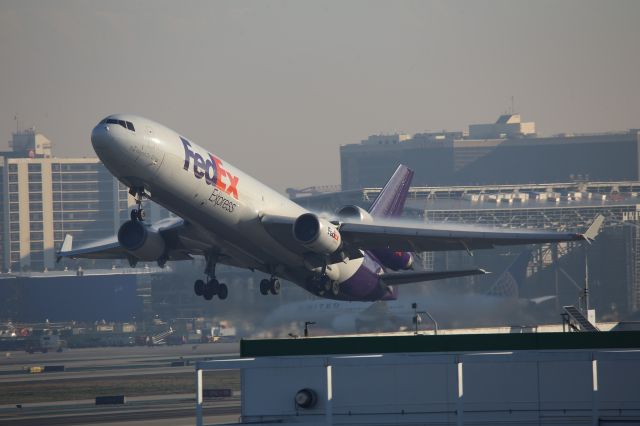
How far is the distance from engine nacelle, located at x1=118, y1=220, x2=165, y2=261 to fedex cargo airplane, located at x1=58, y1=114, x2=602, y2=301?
0.16 ft

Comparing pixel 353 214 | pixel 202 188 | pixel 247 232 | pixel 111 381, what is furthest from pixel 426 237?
pixel 111 381

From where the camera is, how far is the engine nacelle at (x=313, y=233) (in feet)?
196

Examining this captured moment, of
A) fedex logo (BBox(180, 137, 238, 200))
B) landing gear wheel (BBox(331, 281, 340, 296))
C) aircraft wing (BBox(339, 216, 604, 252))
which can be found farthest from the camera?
landing gear wheel (BBox(331, 281, 340, 296))

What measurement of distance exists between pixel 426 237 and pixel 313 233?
635 cm

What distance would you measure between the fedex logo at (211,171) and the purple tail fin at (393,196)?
14.5m

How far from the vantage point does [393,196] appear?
2847 inches


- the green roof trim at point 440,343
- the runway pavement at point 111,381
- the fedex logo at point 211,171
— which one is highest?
the fedex logo at point 211,171

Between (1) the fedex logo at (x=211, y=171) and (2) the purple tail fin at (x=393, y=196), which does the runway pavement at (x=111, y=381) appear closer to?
(1) the fedex logo at (x=211, y=171)

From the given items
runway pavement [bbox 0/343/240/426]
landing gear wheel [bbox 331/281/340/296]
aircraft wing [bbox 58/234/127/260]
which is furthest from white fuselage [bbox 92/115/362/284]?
aircraft wing [bbox 58/234/127/260]

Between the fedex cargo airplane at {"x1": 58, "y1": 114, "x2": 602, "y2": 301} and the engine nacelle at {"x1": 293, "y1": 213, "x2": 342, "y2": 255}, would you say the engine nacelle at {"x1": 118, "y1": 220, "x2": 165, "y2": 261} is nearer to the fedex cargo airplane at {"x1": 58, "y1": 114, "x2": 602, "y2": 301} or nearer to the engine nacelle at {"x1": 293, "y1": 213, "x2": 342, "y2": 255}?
the fedex cargo airplane at {"x1": 58, "y1": 114, "x2": 602, "y2": 301}

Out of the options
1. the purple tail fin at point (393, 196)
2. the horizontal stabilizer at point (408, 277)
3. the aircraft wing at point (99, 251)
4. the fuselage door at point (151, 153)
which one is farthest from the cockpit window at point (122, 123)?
the purple tail fin at point (393, 196)

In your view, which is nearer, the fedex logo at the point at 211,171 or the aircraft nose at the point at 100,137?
the aircraft nose at the point at 100,137

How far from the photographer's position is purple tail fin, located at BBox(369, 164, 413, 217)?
234ft

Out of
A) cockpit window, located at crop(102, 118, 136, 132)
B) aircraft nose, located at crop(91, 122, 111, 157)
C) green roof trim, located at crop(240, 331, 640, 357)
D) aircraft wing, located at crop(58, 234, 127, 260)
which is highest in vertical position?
cockpit window, located at crop(102, 118, 136, 132)
